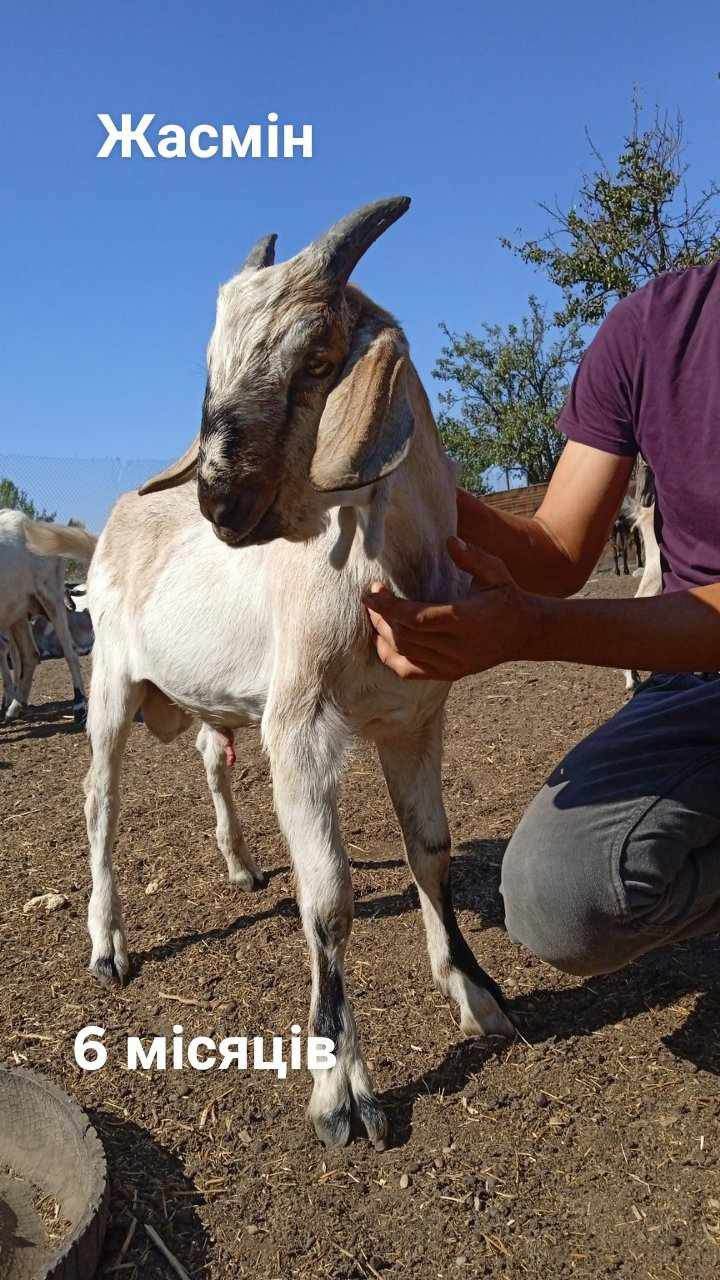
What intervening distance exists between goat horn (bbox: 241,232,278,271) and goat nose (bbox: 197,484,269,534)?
58 cm

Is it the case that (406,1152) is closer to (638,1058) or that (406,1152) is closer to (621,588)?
(638,1058)

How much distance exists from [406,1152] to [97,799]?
1.92 metres

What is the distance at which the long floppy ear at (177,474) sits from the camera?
242 cm

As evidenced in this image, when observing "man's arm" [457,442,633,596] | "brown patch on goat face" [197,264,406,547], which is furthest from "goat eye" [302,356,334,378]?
"man's arm" [457,442,633,596]

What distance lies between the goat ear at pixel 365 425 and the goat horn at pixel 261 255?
14.2 inches

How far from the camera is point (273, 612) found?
2.91m

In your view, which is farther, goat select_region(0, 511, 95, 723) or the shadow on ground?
goat select_region(0, 511, 95, 723)

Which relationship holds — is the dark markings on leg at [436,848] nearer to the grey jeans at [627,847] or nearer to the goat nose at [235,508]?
the grey jeans at [627,847]

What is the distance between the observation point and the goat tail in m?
5.20

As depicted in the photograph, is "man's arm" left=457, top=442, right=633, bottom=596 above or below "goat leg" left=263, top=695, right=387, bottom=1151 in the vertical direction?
above

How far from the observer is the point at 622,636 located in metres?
2.15

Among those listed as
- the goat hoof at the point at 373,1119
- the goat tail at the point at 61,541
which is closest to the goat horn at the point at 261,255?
the goat hoof at the point at 373,1119

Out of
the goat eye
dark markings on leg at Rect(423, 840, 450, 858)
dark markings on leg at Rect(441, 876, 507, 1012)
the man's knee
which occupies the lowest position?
dark markings on leg at Rect(441, 876, 507, 1012)

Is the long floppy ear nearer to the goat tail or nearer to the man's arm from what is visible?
Result: the man's arm
